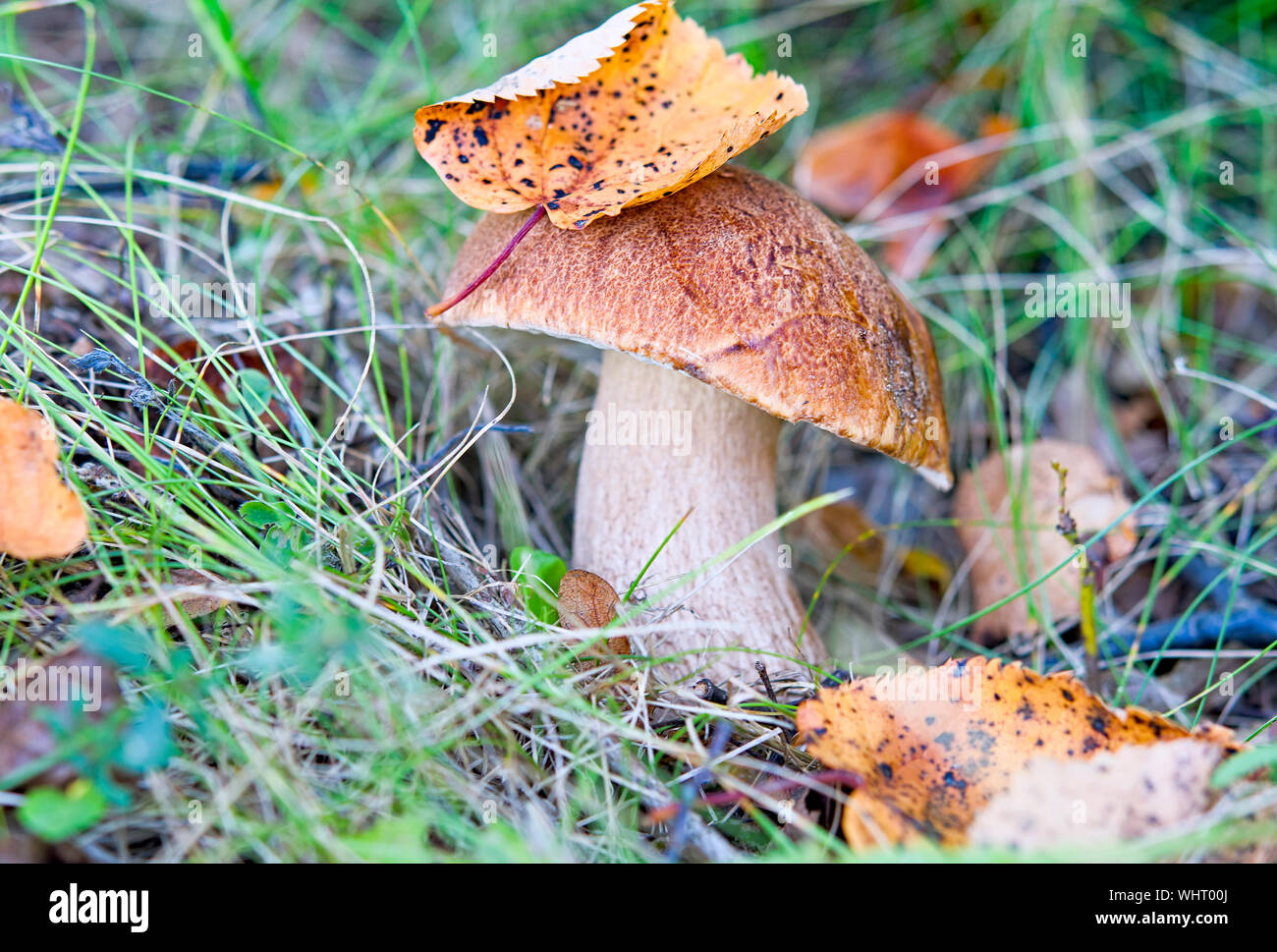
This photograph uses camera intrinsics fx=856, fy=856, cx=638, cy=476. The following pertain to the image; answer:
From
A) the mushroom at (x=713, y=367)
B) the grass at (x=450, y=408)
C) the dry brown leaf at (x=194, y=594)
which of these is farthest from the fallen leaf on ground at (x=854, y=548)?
the dry brown leaf at (x=194, y=594)

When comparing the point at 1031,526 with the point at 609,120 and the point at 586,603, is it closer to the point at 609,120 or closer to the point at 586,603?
the point at 586,603

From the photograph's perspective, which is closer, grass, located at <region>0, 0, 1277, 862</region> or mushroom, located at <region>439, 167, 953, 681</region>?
Answer: grass, located at <region>0, 0, 1277, 862</region>

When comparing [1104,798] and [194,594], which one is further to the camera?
[194,594]

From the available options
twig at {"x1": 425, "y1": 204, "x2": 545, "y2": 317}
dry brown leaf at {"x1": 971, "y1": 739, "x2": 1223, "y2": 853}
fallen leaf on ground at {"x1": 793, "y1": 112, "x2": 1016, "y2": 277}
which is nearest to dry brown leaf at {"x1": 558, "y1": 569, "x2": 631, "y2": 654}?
twig at {"x1": 425, "y1": 204, "x2": 545, "y2": 317}

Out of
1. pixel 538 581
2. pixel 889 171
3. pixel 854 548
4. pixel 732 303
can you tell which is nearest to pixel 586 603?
pixel 538 581

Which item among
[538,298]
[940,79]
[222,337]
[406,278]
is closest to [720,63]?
Result: [538,298]

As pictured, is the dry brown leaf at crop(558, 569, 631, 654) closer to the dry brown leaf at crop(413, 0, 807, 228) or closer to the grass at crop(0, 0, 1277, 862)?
the grass at crop(0, 0, 1277, 862)
